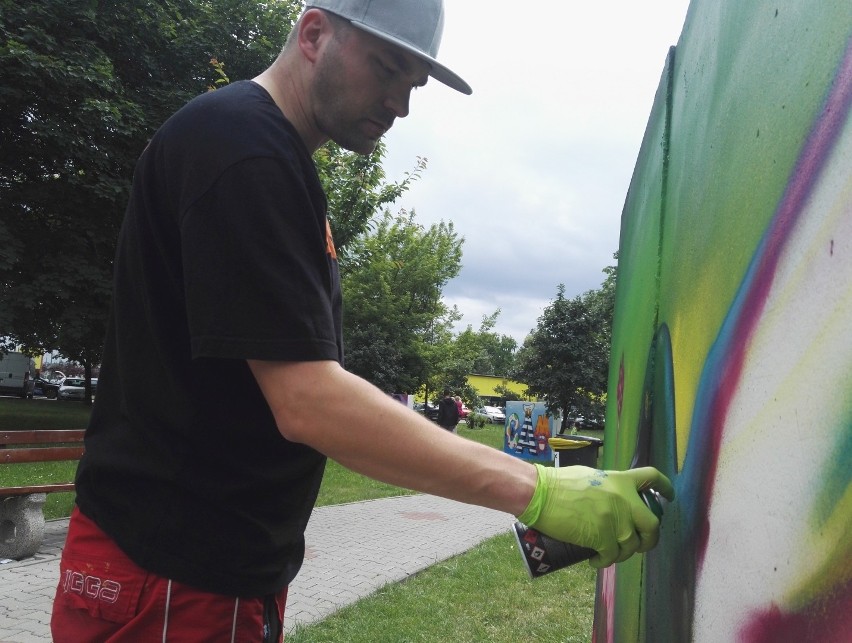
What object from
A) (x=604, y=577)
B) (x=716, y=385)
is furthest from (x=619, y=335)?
(x=716, y=385)

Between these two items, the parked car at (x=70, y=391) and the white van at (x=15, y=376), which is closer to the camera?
the white van at (x=15, y=376)

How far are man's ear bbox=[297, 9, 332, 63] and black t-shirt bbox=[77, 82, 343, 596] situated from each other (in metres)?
0.19

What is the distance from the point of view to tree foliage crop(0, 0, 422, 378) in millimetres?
10195

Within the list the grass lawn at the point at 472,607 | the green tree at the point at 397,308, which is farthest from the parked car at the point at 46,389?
the grass lawn at the point at 472,607

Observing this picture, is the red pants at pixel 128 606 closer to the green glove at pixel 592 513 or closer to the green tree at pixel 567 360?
the green glove at pixel 592 513

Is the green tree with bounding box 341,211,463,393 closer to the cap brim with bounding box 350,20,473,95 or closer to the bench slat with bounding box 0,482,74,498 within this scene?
the bench slat with bounding box 0,482,74,498

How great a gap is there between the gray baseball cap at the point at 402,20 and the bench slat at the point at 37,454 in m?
4.76

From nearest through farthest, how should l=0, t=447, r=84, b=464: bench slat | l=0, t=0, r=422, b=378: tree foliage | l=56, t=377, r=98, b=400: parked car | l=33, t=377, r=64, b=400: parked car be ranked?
l=0, t=447, r=84, b=464: bench slat < l=0, t=0, r=422, b=378: tree foliage < l=33, t=377, r=64, b=400: parked car < l=56, t=377, r=98, b=400: parked car

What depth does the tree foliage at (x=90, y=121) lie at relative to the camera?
1020 cm

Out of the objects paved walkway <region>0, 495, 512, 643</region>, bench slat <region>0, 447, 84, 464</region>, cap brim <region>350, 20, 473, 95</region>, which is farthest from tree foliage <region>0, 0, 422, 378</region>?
cap brim <region>350, 20, 473, 95</region>

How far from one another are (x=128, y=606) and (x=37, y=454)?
4504 mm

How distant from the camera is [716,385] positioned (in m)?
1.35

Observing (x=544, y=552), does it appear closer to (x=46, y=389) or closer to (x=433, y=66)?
(x=433, y=66)

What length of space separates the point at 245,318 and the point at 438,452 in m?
0.43
